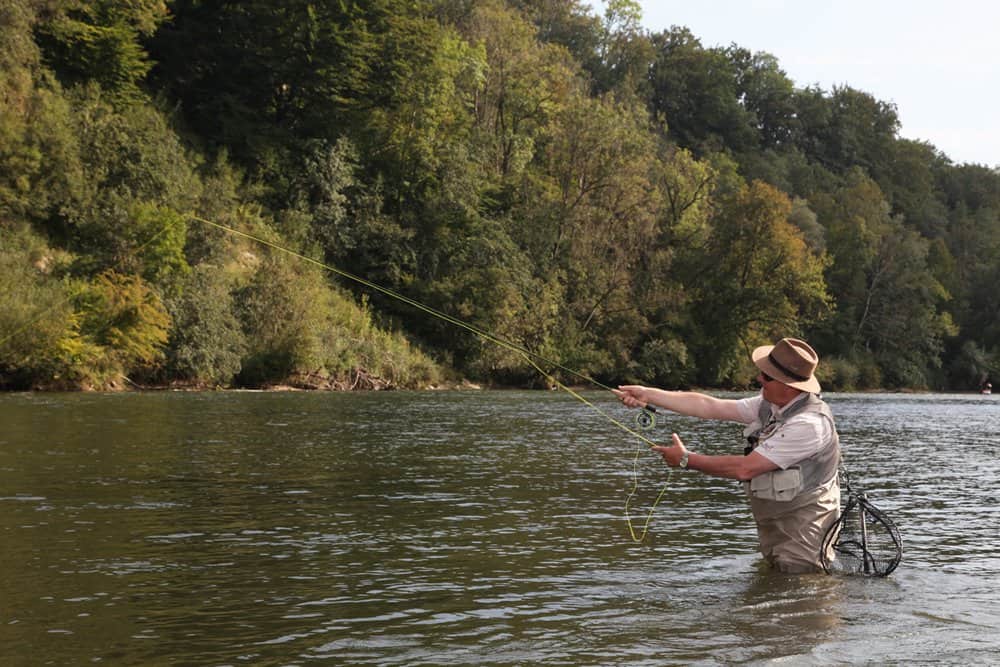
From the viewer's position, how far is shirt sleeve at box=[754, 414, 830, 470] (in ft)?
28.3

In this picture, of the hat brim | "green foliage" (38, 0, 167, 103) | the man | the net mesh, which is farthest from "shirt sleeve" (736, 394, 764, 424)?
"green foliage" (38, 0, 167, 103)

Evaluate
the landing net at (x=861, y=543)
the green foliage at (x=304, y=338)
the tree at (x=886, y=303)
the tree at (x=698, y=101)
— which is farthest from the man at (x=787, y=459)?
the tree at (x=698, y=101)

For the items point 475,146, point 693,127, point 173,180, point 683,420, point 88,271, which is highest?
point 693,127

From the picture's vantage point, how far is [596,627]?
7.54 m

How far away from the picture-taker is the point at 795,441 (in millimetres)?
8656

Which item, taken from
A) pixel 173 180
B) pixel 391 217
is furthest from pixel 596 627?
pixel 391 217

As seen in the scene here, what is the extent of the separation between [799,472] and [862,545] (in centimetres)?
110

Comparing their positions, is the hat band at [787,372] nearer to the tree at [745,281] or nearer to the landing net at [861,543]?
the landing net at [861,543]

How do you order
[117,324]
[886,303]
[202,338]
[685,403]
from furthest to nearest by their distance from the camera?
[886,303], [202,338], [117,324], [685,403]

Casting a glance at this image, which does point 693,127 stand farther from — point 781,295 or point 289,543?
point 289,543

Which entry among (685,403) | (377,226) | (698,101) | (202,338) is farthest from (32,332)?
(698,101)

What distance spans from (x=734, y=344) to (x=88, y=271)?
3832 centimetres

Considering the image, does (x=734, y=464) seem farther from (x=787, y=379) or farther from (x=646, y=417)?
(x=646, y=417)

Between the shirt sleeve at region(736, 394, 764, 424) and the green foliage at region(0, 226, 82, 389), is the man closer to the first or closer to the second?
the shirt sleeve at region(736, 394, 764, 424)
